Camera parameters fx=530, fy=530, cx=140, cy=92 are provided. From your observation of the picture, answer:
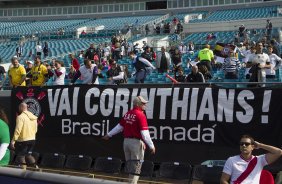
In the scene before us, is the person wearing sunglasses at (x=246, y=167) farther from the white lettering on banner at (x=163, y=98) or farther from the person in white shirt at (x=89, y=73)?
the person in white shirt at (x=89, y=73)

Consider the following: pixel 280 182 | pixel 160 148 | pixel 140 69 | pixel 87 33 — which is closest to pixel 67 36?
pixel 87 33

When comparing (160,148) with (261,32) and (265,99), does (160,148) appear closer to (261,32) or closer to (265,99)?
(265,99)

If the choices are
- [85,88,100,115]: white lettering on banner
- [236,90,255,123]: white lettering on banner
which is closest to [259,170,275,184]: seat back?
[236,90,255,123]: white lettering on banner

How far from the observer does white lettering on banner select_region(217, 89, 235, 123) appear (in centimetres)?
850

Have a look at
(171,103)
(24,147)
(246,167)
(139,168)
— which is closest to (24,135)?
(24,147)

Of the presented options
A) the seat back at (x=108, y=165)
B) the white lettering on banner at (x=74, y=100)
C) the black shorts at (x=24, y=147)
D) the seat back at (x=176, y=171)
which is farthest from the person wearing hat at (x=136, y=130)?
the white lettering on banner at (x=74, y=100)

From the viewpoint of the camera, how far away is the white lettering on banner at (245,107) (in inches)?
328

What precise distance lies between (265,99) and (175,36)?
22487mm

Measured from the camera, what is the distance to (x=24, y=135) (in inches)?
347

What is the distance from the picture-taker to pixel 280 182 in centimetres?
687

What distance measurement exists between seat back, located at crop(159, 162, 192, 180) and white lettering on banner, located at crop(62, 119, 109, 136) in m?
2.40

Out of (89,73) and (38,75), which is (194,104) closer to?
(89,73)

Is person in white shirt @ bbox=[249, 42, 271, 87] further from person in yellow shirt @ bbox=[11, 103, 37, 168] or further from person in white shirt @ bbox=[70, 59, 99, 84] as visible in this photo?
person in yellow shirt @ bbox=[11, 103, 37, 168]

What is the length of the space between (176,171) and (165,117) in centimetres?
182
